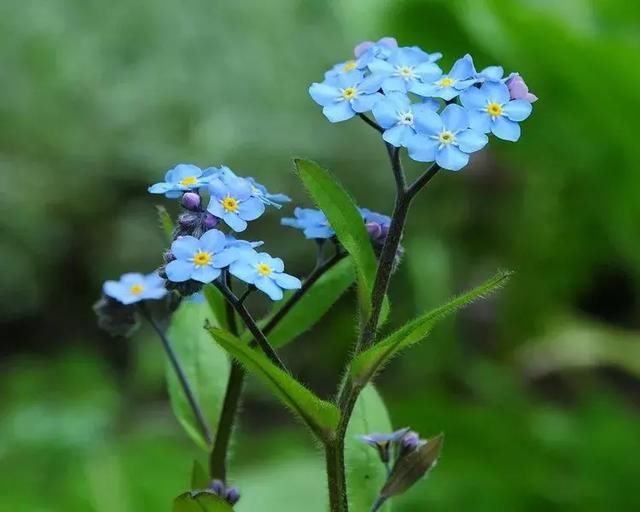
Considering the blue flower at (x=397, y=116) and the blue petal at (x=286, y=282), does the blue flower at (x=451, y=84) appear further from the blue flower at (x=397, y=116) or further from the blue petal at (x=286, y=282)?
the blue petal at (x=286, y=282)

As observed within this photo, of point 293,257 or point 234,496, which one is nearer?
point 234,496

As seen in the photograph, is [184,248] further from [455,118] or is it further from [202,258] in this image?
[455,118]

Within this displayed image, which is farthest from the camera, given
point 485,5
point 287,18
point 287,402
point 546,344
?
point 287,18

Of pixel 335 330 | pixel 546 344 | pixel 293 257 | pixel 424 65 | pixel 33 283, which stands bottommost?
pixel 424 65

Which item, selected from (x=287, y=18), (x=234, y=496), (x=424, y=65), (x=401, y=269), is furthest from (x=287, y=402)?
(x=287, y=18)

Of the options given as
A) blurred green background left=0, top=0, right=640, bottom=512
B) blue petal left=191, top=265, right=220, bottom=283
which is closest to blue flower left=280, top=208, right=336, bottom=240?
blue petal left=191, top=265, right=220, bottom=283

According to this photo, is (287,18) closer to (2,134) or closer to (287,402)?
(2,134)
